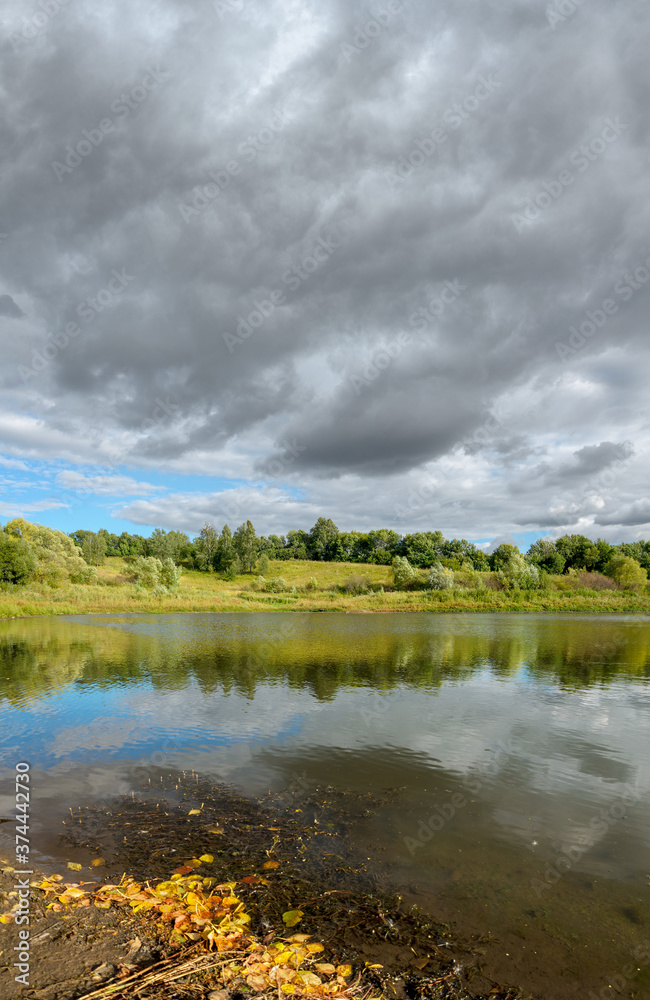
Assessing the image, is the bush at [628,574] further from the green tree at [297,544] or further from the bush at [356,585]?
the green tree at [297,544]

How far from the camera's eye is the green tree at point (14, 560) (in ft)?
201

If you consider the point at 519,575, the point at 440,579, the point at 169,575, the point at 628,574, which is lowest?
the point at 169,575

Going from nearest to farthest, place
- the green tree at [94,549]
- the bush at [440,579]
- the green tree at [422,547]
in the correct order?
the bush at [440,579] → the green tree at [94,549] → the green tree at [422,547]

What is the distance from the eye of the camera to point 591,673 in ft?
74.9

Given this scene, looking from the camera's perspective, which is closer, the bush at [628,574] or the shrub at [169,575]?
the shrub at [169,575]

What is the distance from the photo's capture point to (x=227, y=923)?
515 centimetres

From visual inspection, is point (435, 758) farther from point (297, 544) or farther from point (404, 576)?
point (297, 544)

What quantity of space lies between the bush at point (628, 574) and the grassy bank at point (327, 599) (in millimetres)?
5187

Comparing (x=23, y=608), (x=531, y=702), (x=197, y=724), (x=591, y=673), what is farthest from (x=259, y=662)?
(x=23, y=608)

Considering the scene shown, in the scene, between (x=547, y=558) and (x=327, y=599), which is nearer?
(x=327, y=599)

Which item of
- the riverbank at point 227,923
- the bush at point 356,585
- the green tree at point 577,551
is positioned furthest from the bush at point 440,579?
the riverbank at point 227,923

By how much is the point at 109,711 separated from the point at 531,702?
13.7m

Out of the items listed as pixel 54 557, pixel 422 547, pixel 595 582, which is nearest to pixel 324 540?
pixel 422 547

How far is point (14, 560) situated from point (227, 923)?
221 feet
